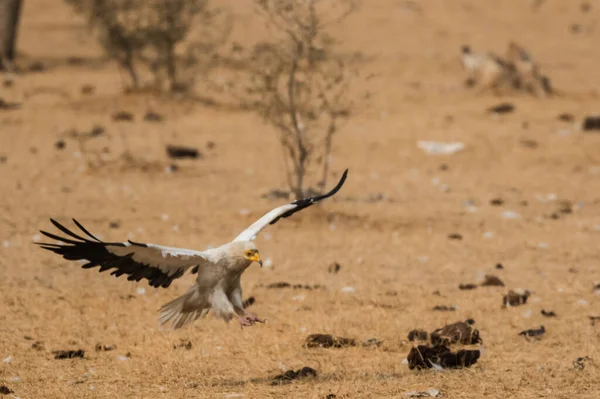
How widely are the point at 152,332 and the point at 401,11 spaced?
78.3 ft

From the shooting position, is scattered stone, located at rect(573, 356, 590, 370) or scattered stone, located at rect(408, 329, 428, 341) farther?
scattered stone, located at rect(408, 329, 428, 341)

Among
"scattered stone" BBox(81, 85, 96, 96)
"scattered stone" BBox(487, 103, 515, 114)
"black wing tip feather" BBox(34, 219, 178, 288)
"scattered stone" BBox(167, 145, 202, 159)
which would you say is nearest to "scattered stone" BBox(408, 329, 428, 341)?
"black wing tip feather" BBox(34, 219, 178, 288)

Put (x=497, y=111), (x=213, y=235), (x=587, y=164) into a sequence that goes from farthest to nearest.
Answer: (x=497, y=111) → (x=587, y=164) → (x=213, y=235)

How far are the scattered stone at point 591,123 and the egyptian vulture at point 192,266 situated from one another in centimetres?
1096

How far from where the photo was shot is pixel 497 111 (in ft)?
62.8

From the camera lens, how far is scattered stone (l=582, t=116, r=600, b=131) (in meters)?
17.7

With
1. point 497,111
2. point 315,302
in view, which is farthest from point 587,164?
point 315,302

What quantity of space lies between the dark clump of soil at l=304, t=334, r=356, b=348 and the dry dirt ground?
0.10 meters

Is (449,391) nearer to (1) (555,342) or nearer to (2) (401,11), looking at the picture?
(1) (555,342)

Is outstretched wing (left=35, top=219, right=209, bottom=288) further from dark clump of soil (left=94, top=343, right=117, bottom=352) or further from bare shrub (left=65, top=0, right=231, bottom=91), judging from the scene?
bare shrub (left=65, top=0, right=231, bottom=91)

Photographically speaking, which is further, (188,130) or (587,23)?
(587,23)

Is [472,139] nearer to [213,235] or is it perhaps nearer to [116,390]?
[213,235]

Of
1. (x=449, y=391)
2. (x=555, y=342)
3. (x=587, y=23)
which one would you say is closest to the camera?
(x=449, y=391)

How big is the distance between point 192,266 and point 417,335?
1.85 m
